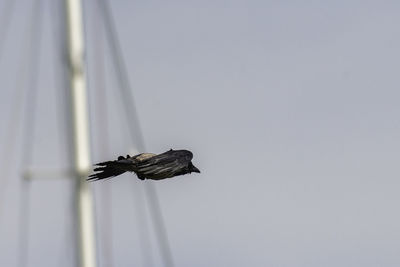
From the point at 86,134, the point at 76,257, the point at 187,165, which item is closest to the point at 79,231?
the point at 76,257

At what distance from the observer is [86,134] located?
14.3m

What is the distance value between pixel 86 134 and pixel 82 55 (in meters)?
1.37

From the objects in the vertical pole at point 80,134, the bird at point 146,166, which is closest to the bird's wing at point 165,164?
the bird at point 146,166

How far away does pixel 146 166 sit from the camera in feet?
52.5

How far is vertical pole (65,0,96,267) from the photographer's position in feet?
44.7

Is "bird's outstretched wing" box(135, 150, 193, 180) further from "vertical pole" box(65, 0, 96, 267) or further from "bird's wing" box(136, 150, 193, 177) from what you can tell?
"vertical pole" box(65, 0, 96, 267)

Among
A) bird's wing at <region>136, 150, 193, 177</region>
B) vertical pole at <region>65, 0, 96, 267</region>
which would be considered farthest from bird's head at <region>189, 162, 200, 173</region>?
vertical pole at <region>65, 0, 96, 267</region>

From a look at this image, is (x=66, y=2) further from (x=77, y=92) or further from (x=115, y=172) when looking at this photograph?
(x=115, y=172)

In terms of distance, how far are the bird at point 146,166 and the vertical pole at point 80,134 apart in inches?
56.5

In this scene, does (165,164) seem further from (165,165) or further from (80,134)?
(80,134)

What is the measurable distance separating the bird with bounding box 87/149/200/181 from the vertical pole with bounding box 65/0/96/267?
1.43m

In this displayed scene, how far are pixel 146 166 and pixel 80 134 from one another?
2081mm

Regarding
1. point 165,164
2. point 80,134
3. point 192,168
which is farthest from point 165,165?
point 80,134

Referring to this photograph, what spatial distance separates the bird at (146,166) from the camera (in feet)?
52.5
